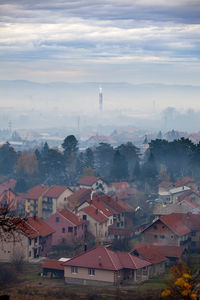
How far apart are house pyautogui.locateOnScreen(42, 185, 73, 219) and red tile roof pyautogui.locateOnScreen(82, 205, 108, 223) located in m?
8.58

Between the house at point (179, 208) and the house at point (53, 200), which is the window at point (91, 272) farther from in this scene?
the house at point (53, 200)

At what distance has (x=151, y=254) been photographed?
31.1 m

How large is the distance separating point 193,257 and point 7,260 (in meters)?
9.92

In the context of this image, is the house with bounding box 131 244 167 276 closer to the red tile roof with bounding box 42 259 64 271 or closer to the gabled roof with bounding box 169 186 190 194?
the red tile roof with bounding box 42 259 64 271

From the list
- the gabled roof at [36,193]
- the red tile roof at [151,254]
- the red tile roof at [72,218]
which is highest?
the gabled roof at [36,193]

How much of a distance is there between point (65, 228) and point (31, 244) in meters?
4.24

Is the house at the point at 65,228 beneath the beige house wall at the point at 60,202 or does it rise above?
beneath

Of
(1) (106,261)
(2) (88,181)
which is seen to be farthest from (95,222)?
(2) (88,181)

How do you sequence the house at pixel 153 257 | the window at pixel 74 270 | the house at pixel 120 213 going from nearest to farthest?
the window at pixel 74 270 < the house at pixel 153 257 < the house at pixel 120 213

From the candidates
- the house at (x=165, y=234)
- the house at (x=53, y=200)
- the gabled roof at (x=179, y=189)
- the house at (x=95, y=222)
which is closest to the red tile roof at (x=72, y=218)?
the house at (x=95, y=222)

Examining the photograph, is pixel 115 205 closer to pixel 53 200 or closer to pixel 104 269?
pixel 53 200

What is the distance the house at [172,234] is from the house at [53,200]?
1528cm

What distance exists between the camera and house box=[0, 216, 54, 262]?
109ft

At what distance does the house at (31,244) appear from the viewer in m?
33.2
